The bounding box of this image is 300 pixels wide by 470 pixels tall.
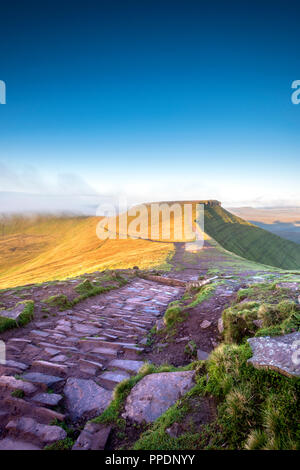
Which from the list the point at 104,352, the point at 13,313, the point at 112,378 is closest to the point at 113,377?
the point at 112,378

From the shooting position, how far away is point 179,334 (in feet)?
24.6

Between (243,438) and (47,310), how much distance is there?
907 cm

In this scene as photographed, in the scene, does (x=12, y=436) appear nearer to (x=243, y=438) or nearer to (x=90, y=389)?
(x=90, y=389)

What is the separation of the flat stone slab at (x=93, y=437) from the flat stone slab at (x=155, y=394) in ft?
1.50

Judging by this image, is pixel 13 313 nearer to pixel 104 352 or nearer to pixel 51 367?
pixel 51 367

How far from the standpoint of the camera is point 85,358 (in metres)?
6.30

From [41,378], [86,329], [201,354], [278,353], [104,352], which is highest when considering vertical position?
[278,353]

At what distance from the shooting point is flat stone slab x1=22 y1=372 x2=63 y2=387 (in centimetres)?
512

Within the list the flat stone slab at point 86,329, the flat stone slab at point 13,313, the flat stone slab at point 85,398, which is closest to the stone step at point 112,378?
the flat stone slab at point 85,398

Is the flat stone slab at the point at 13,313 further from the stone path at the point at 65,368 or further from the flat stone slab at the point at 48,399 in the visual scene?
the flat stone slab at the point at 48,399

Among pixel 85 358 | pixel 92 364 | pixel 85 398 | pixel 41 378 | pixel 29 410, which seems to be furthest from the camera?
pixel 85 358

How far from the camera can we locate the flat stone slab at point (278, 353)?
3.33 meters

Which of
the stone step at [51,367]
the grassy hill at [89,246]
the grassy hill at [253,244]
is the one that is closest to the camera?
the stone step at [51,367]

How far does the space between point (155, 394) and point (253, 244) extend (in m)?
88.2
